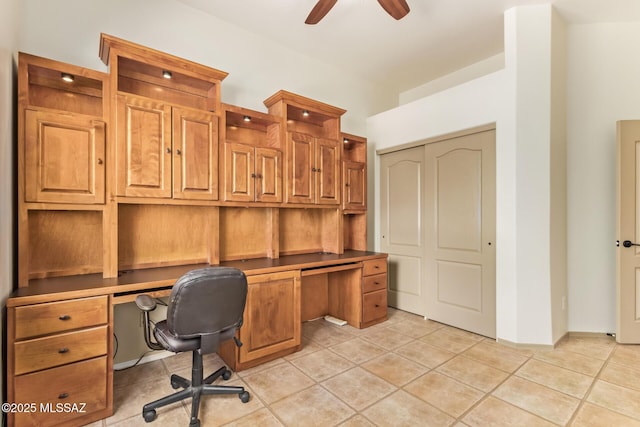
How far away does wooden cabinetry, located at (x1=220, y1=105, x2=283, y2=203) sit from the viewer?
269cm

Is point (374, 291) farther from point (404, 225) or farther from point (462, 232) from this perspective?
point (462, 232)

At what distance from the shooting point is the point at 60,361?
173cm

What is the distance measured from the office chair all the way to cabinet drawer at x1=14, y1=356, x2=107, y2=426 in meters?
0.30

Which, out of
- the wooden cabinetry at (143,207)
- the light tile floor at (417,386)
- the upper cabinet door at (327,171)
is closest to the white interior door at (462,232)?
the light tile floor at (417,386)

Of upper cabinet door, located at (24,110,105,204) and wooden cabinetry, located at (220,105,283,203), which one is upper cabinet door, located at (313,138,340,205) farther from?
upper cabinet door, located at (24,110,105,204)

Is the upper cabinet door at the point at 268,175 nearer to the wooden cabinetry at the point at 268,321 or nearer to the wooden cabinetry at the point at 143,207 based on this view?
the wooden cabinetry at the point at 143,207

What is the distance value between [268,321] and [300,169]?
1527mm

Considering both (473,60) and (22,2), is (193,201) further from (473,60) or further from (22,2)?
(473,60)

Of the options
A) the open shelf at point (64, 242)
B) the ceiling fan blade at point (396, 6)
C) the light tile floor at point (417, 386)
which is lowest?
the light tile floor at point (417, 386)

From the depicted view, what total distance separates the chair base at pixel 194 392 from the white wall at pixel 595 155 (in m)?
3.41

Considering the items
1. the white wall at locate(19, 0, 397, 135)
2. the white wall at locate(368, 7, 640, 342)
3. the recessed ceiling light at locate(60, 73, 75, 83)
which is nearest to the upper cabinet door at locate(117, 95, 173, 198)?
the recessed ceiling light at locate(60, 73, 75, 83)

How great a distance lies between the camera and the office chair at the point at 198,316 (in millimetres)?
1691

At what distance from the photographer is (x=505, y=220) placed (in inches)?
116

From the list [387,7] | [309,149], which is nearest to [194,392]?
[309,149]
